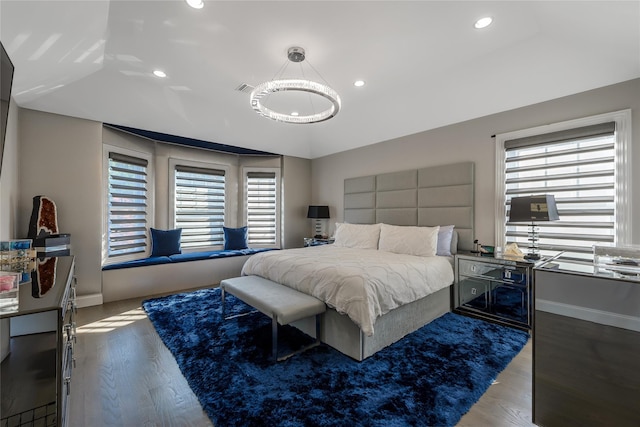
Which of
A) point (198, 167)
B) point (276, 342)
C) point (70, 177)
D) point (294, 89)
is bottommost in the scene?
point (276, 342)

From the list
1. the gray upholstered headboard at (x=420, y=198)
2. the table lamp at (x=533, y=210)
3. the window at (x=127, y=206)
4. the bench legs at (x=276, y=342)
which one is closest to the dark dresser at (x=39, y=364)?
the bench legs at (x=276, y=342)

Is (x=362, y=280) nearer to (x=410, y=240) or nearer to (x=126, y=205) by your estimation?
(x=410, y=240)

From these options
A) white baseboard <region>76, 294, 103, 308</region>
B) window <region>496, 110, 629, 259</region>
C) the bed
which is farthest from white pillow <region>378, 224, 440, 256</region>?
white baseboard <region>76, 294, 103, 308</region>

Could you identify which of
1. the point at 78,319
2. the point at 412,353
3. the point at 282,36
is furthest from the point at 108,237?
the point at 412,353

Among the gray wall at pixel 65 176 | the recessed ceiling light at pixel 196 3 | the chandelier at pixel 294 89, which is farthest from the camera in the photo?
the gray wall at pixel 65 176

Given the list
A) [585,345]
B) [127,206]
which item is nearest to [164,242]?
[127,206]

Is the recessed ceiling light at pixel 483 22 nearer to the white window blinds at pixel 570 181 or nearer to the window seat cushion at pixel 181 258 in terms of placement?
the white window blinds at pixel 570 181

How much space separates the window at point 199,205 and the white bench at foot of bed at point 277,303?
249 centimetres

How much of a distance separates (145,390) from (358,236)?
3218mm

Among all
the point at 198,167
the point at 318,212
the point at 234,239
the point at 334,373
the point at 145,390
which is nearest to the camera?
the point at 145,390

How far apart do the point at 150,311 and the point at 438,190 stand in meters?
4.27

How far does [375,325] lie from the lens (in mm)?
2301

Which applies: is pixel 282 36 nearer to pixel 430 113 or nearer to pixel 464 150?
pixel 430 113

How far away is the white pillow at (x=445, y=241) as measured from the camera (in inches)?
141
